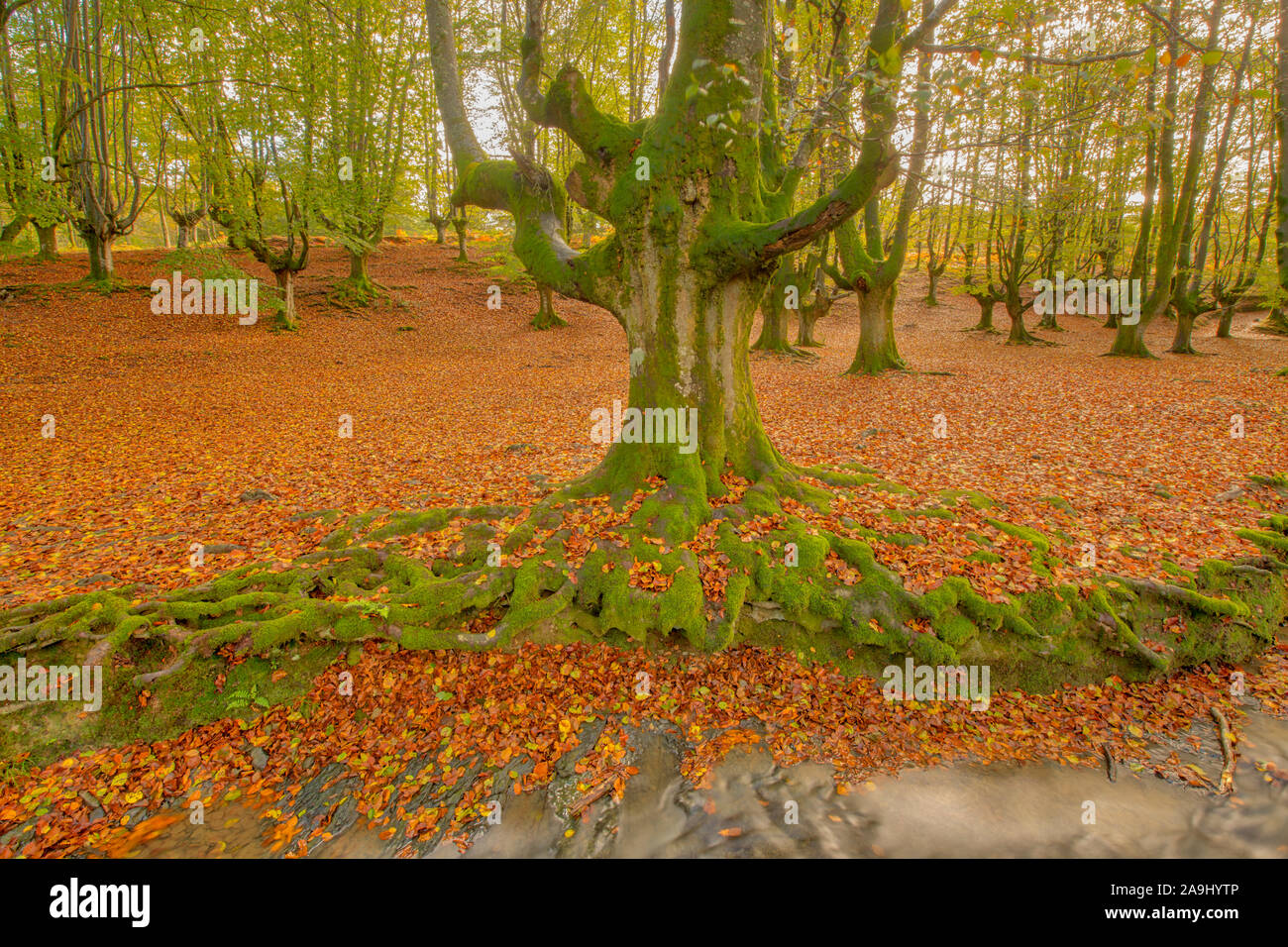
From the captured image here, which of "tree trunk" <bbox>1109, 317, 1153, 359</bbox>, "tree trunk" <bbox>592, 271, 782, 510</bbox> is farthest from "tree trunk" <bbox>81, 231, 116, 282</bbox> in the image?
"tree trunk" <bbox>1109, 317, 1153, 359</bbox>

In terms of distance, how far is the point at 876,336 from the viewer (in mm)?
15859

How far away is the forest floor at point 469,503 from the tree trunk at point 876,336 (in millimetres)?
908

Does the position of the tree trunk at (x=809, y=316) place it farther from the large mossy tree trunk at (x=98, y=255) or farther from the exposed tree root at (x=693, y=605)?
the large mossy tree trunk at (x=98, y=255)

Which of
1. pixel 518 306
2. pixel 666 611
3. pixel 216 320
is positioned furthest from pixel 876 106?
pixel 518 306

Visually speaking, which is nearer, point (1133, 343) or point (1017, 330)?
point (1133, 343)

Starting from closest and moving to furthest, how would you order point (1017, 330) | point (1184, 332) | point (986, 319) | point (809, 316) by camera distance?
point (1184, 332) → point (809, 316) → point (1017, 330) → point (986, 319)

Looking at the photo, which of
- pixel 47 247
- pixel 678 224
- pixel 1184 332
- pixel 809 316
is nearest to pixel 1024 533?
pixel 678 224

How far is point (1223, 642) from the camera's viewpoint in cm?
500

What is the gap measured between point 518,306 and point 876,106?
23.3m

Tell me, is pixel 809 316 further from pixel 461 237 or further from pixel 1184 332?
pixel 461 237

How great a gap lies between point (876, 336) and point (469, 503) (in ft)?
43.3

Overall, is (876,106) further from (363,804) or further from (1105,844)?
(363,804)

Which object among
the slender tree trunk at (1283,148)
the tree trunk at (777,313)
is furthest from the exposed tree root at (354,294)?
the slender tree trunk at (1283,148)

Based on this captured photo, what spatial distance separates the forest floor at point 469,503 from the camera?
4.02 meters
